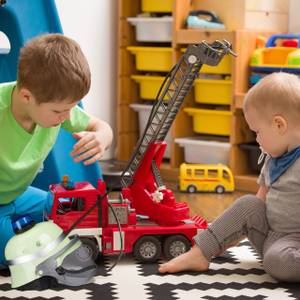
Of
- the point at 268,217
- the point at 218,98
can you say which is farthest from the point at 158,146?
the point at 218,98

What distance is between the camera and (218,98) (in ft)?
8.34

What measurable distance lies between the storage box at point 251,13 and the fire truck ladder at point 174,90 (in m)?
0.95

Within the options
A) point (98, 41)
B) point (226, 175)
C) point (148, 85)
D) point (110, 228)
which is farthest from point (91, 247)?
point (98, 41)

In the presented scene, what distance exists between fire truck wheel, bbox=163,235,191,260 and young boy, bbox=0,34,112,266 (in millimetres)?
242

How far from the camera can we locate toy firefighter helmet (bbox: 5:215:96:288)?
1.25 meters

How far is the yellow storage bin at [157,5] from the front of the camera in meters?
2.68

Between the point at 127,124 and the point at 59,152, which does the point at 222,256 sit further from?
the point at 127,124

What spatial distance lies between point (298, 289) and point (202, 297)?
191 mm

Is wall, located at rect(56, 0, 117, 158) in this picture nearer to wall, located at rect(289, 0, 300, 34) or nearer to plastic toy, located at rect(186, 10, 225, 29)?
plastic toy, located at rect(186, 10, 225, 29)

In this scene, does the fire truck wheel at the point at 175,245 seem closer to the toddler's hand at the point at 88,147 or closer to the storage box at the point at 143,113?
the toddler's hand at the point at 88,147

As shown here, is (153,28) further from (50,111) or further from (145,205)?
(50,111)

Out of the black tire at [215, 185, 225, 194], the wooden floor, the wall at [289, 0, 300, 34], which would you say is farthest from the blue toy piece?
the wall at [289, 0, 300, 34]

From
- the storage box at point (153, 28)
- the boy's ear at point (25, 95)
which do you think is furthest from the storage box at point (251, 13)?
the boy's ear at point (25, 95)

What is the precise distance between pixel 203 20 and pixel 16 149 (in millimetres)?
1284
